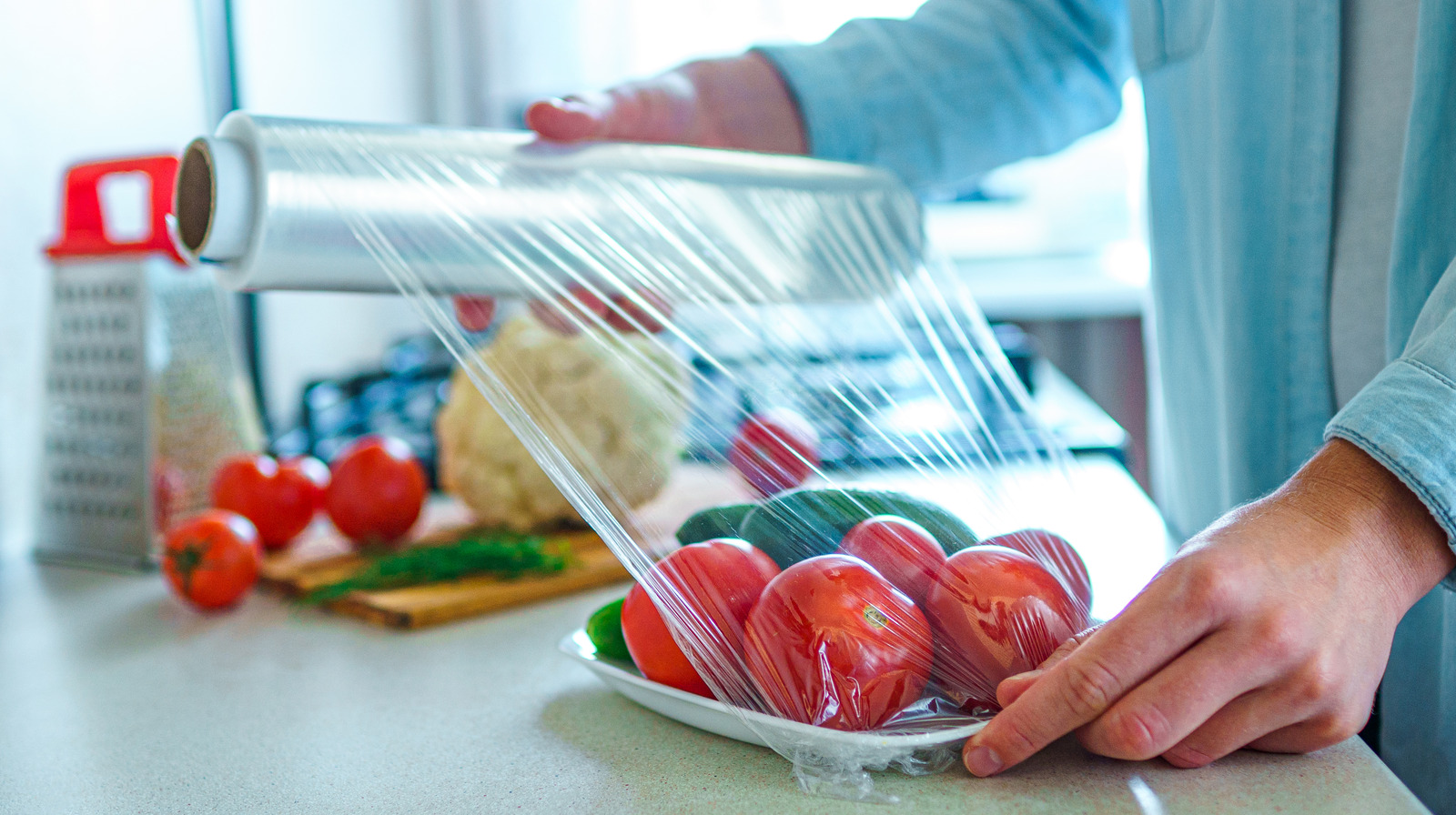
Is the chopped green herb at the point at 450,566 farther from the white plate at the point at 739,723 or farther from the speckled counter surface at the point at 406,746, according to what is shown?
the white plate at the point at 739,723

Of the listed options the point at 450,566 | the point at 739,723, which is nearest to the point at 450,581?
the point at 450,566

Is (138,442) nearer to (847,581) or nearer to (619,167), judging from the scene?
(619,167)

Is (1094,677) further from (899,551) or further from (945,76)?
(945,76)

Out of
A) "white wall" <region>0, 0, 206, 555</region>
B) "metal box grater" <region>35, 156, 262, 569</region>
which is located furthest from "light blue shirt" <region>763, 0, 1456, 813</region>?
"white wall" <region>0, 0, 206, 555</region>

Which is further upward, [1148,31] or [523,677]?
[1148,31]

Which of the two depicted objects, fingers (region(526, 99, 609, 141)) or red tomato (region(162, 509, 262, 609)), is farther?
red tomato (region(162, 509, 262, 609))

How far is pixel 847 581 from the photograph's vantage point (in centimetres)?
44

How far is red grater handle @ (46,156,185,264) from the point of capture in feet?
2.85

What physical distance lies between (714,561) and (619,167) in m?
0.24

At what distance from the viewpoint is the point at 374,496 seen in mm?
885

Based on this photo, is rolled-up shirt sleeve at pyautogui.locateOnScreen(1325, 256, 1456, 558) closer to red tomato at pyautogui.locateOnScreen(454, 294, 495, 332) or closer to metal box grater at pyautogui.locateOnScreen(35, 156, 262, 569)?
red tomato at pyautogui.locateOnScreen(454, 294, 495, 332)

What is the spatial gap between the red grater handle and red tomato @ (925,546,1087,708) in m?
0.73

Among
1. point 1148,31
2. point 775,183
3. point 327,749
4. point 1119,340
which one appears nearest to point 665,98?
point 775,183

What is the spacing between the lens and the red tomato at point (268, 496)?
0.88 metres
